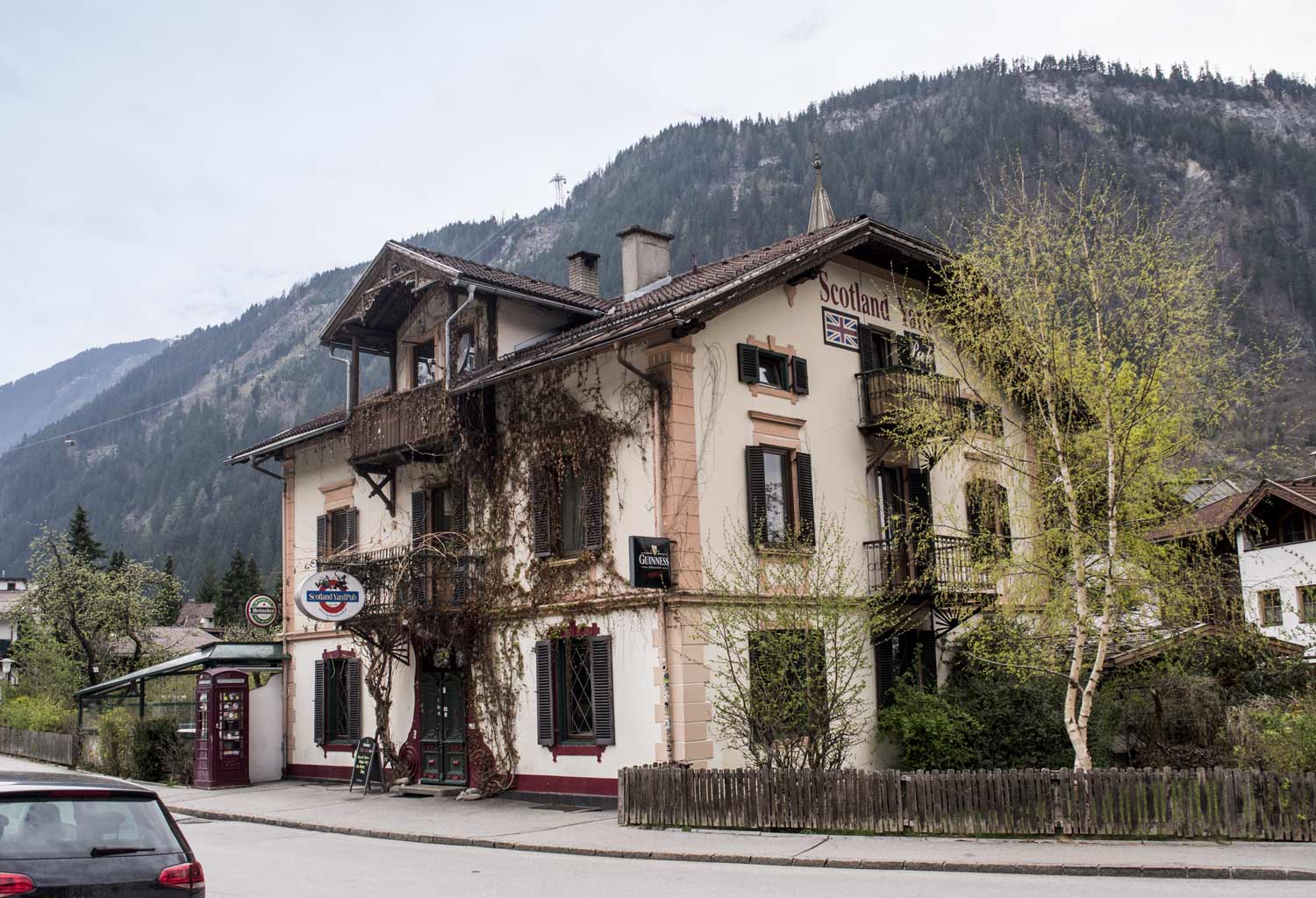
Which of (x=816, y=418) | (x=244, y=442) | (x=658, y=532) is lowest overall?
(x=658, y=532)

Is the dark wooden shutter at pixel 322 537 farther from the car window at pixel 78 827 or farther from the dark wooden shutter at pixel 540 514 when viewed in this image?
the car window at pixel 78 827

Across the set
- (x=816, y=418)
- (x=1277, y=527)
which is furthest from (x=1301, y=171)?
(x=816, y=418)

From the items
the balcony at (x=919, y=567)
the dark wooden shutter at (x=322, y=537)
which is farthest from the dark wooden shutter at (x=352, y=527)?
the balcony at (x=919, y=567)

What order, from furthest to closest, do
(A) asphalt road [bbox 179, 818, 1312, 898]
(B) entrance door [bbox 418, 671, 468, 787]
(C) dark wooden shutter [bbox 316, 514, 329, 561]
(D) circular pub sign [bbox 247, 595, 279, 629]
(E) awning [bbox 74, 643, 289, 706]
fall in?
(D) circular pub sign [bbox 247, 595, 279, 629] → (E) awning [bbox 74, 643, 289, 706] → (C) dark wooden shutter [bbox 316, 514, 329, 561] → (B) entrance door [bbox 418, 671, 468, 787] → (A) asphalt road [bbox 179, 818, 1312, 898]

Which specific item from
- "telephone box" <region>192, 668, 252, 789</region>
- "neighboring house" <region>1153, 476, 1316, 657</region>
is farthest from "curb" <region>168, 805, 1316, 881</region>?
"neighboring house" <region>1153, 476, 1316, 657</region>

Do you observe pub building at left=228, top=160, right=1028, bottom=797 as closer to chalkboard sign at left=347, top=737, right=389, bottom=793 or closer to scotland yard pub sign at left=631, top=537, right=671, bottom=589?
scotland yard pub sign at left=631, top=537, right=671, bottom=589

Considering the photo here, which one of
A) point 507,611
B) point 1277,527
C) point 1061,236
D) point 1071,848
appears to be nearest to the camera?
point 1071,848

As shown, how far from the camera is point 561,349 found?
67.6 feet

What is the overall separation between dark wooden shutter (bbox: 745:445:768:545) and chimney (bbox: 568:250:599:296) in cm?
805

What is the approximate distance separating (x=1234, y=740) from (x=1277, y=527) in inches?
1121

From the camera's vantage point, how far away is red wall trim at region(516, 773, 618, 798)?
2000 cm

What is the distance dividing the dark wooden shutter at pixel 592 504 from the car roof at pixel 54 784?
502 inches

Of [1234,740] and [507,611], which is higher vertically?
[507,611]

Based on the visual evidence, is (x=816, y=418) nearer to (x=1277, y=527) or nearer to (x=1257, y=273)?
(x=1277, y=527)
